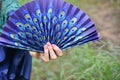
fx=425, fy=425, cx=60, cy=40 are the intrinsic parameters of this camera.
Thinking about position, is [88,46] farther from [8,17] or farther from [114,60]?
[8,17]

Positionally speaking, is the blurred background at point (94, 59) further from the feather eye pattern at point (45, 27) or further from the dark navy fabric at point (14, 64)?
the feather eye pattern at point (45, 27)

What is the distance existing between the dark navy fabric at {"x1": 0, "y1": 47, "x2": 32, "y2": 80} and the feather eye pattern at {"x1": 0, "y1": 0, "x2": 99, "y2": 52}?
170 millimetres

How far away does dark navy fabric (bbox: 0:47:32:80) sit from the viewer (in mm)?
1908

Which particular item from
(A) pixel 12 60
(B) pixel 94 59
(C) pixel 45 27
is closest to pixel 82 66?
(B) pixel 94 59

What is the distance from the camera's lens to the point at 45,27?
1.76 m

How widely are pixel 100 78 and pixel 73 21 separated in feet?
3.29

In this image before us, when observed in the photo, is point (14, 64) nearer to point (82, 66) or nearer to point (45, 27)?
point (45, 27)

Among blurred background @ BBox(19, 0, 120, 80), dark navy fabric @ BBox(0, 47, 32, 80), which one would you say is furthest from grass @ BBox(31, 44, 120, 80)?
dark navy fabric @ BBox(0, 47, 32, 80)

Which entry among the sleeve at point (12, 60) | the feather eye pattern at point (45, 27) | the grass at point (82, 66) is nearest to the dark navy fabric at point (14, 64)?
the sleeve at point (12, 60)

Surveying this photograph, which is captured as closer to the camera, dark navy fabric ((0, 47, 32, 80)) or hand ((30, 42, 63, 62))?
hand ((30, 42, 63, 62))

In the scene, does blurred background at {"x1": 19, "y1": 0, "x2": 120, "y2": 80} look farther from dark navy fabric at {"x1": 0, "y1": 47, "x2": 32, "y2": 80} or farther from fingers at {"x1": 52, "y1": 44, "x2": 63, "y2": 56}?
fingers at {"x1": 52, "y1": 44, "x2": 63, "y2": 56}

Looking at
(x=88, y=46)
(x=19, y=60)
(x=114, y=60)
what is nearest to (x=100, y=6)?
(x=88, y=46)

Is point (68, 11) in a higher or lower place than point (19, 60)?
higher

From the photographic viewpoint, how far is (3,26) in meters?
1.84
